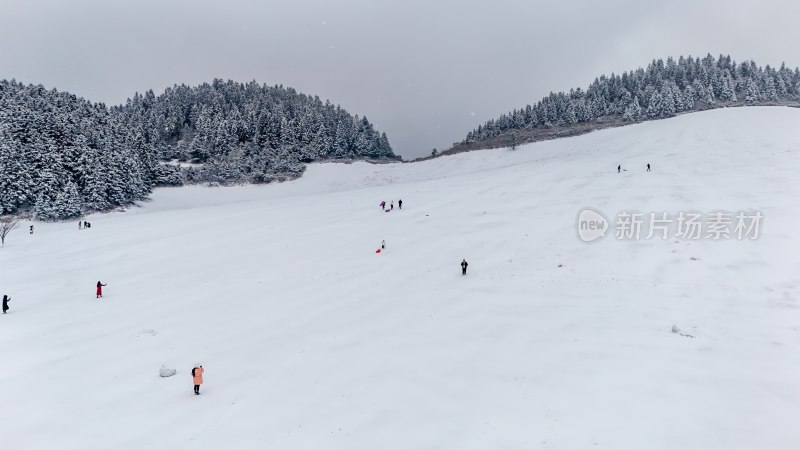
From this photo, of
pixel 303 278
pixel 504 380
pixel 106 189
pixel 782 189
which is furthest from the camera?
pixel 106 189

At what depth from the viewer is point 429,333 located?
16547mm

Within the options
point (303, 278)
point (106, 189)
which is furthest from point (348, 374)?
point (106, 189)

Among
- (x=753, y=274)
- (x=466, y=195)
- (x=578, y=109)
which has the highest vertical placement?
(x=578, y=109)

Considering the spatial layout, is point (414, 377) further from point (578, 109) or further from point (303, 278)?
point (578, 109)

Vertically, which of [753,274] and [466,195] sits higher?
[466,195]

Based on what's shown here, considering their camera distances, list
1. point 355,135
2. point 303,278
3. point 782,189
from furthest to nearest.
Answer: point 355,135 → point 782,189 → point 303,278

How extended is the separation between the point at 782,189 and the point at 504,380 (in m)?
31.1

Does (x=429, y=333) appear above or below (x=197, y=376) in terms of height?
below

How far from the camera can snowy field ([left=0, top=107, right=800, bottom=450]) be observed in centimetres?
1096

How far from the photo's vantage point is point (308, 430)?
11.1 metres

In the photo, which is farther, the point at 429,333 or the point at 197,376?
the point at 429,333

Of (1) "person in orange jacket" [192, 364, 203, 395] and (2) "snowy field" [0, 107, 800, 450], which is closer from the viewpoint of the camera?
(2) "snowy field" [0, 107, 800, 450]

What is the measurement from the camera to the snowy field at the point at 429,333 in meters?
11.0

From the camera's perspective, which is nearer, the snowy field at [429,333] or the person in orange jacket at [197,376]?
the snowy field at [429,333]
